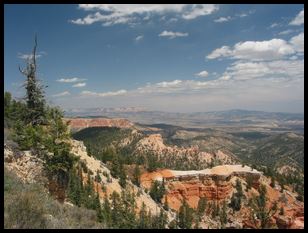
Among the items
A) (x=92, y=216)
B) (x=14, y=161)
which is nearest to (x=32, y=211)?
(x=92, y=216)

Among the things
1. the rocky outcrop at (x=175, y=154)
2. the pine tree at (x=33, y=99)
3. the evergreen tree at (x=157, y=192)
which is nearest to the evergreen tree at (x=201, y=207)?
the evergreen tree at (x=157, y=192)

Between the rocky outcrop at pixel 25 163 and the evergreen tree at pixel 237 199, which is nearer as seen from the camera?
the rocky outcrop at pixel 25 163

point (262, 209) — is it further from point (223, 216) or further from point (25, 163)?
point (25, 163)

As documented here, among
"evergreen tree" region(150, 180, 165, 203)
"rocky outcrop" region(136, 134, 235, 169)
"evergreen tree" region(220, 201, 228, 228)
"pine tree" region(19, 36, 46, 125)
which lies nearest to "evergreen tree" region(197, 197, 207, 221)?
"evergreen tree" region(220, 201, 228, 228)

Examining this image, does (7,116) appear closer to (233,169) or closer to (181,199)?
(181,199)

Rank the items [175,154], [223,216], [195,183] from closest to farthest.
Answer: [223,216] < [195,183] < [175,154]

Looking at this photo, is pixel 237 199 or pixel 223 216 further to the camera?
pixel 237 199

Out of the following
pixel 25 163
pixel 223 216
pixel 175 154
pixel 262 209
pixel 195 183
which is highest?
pixel 25 163

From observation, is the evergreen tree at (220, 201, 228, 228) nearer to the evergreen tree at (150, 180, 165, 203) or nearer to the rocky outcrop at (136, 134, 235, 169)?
the evergreen tree at (150, 180, 165, 203)

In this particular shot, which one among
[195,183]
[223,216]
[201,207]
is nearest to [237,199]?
[223,216]

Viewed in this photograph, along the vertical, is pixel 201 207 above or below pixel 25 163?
below

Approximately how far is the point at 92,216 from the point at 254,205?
73.4m

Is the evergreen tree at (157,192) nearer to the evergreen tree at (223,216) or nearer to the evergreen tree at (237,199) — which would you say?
the evergreen tree at (223,216)

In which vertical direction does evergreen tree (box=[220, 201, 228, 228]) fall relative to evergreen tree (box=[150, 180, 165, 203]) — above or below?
below
